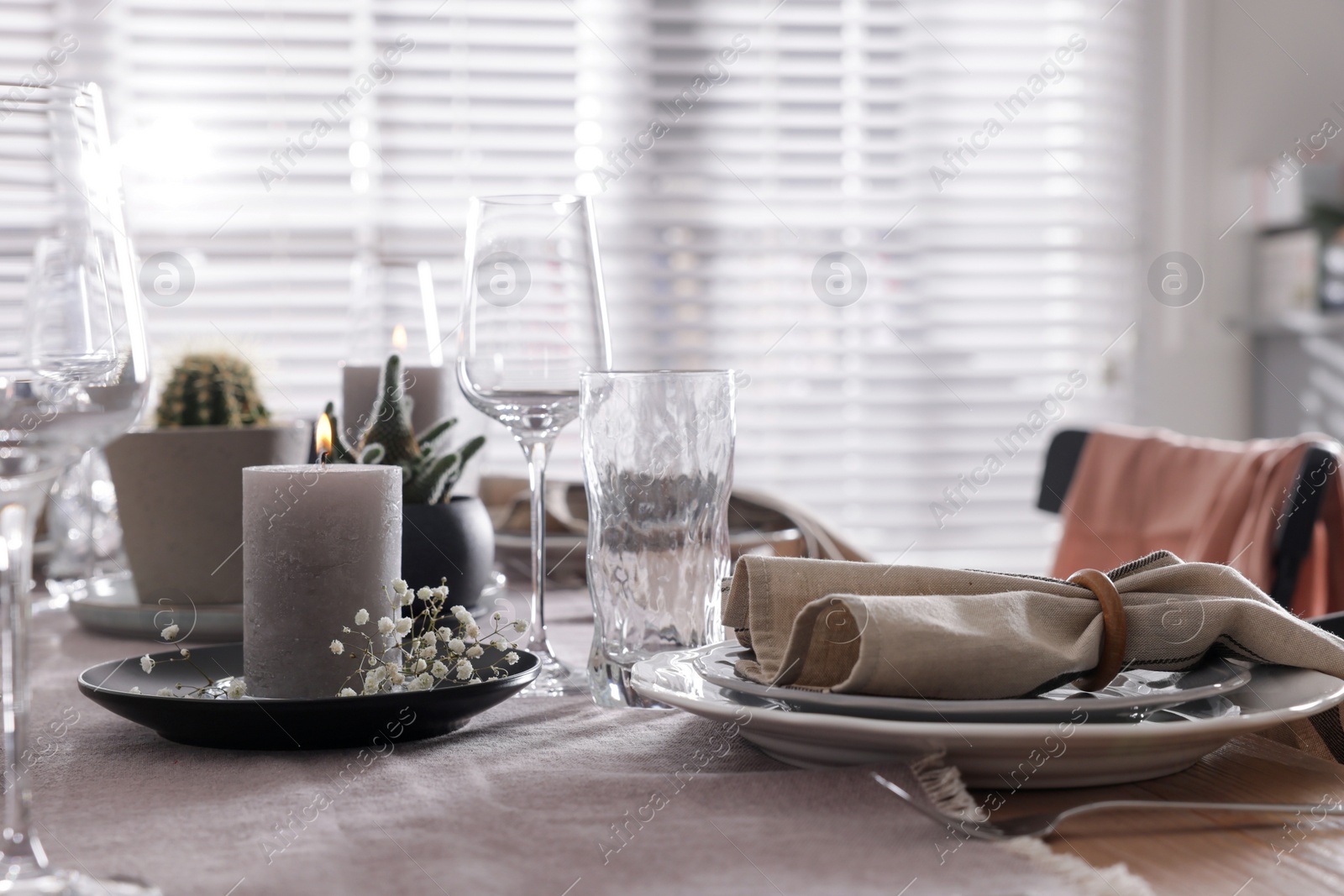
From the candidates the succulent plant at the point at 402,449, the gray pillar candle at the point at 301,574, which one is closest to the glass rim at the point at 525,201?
the succulent plant at the point at 402,449

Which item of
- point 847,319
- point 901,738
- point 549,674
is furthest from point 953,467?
point 901,738

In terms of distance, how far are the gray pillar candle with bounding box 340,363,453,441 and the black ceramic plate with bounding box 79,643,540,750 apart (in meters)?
0.40

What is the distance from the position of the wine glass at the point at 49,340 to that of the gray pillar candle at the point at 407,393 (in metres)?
0.52

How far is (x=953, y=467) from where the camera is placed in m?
2.73

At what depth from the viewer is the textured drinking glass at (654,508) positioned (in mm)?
615

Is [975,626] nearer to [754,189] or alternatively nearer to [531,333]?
[531,333]

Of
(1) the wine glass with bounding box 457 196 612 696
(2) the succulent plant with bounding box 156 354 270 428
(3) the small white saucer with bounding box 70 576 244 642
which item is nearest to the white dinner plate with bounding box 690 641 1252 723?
(1) the wine glass with bounding box 457 196 612 696

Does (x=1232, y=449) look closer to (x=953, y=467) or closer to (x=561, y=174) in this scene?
(x=953, y=467)

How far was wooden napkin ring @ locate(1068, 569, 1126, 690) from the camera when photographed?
524 millimetres

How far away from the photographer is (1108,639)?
0.53m

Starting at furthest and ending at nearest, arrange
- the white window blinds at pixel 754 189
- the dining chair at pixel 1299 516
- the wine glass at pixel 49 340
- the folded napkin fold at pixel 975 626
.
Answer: the white window blinds at pixel 754 189, the dining chair at pixel 1299 516, the folded napkin fold at pixel 975 626, the wine glass at pixel 49 340

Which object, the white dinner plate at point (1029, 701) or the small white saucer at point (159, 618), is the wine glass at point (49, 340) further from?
the small white saucer at point (159, 618)

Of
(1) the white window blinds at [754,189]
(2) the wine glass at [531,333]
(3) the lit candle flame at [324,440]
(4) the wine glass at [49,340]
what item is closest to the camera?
(4) the wine glass at [49,340]

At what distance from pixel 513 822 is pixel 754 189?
233cm
